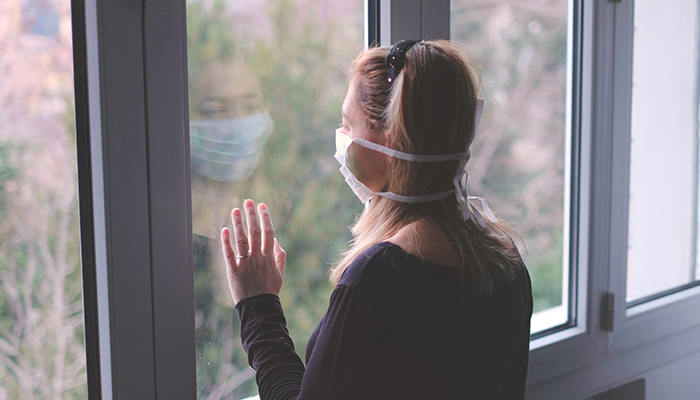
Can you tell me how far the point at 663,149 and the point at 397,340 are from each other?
162 centimetres

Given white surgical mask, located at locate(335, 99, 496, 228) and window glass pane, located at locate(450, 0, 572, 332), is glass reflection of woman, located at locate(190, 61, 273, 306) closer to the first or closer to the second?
white surgical mask, located at locate(335, 99, 496, 228)

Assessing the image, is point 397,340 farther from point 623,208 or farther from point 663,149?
point 663,149

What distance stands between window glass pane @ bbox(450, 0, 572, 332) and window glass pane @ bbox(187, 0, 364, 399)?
0.42 m

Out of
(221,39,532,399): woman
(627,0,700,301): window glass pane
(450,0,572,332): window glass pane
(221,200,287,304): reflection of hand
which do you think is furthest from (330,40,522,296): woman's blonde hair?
(627,0,700,301): window glass pane

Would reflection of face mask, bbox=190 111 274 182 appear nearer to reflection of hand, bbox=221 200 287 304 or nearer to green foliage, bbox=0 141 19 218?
reflection of hand, bbox=221 200 287 304

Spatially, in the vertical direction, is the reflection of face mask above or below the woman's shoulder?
above

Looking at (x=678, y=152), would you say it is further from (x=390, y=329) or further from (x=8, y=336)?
(x=8, y=336)

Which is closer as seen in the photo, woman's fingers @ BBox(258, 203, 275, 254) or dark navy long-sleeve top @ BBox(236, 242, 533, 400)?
dark navy long-sleeve top @ BBox(236, 242, 533, 400)

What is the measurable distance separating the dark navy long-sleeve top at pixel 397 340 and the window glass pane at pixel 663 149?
1.31 m

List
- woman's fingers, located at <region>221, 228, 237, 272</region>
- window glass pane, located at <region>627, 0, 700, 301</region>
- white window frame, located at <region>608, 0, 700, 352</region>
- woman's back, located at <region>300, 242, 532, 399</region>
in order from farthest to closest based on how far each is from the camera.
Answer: window glass pane, located at <region>627, 0, 700, 301</region> → white window frame, located at <region>608, 0, 700, 352</region> → woman's fingers, located at <region>221, 228, 237, 272</region> → woman's back, located at <region>300, 242, 532, 399</region>

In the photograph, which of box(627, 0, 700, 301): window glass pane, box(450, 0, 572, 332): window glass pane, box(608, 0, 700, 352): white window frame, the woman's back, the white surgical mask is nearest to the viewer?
the woman's back

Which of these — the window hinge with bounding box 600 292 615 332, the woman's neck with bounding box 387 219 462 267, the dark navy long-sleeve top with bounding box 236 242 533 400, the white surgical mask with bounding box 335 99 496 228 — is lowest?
the window hinge with bounding box 600 292 615 332

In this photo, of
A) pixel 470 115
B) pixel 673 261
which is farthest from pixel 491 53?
pixel 673 261

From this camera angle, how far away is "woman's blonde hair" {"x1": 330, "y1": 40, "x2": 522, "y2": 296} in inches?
32.1
